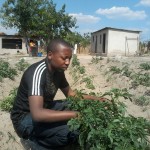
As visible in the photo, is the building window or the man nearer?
the man

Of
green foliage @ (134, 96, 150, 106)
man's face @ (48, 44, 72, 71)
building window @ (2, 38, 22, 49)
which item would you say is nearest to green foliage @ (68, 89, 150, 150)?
man's face @ (48, 44, 72, 71)

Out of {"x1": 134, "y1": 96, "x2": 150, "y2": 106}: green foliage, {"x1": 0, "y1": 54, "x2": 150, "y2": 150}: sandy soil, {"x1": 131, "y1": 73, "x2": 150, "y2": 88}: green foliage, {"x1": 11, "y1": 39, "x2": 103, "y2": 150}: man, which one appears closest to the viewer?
{"x1": 11, "y1": 39, "x2": 103, "y2": 150}: man

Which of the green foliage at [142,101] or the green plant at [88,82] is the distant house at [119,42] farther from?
the green foliage at [142,101]

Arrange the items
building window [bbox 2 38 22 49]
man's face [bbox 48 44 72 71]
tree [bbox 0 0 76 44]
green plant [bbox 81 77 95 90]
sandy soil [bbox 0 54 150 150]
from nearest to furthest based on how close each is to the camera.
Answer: man's face [bbox 48 44 72 71], sandy soil [bbox 0 54 150 150], green plant [bbox 81 77 95 90], tree [bbox 0 0 76 44], building window [bbox 2 38 22 49]

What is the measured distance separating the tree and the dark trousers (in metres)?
18.6

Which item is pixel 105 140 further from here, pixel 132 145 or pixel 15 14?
pixel 15 14

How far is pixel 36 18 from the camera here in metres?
21.9

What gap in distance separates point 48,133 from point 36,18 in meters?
19.1

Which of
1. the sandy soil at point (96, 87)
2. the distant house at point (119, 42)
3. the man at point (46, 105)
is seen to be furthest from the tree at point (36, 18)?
the man at point (46, 105)

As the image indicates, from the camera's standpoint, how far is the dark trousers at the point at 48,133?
344cm

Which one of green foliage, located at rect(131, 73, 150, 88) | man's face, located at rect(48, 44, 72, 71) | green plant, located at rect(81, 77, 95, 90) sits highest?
man's face, located at rect(48, 44, 72, 71)

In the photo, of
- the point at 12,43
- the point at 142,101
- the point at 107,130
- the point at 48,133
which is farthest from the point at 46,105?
the point at 12,43

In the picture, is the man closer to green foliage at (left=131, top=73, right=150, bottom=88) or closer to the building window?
green foliage at (left=131, top=73, right=150, bottom=88)

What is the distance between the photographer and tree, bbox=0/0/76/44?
22.0 meters
